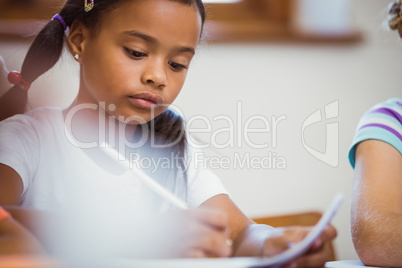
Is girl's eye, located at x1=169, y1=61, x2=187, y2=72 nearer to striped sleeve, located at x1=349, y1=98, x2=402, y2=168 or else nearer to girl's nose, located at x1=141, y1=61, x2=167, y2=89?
girl's nose, located at x1=141, y1=61, x2=167, y2=89

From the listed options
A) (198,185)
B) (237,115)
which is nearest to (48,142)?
(198,185)

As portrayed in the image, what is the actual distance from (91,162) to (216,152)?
0.51 ft

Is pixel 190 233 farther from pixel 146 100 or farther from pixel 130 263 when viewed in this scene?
pixel 146 100

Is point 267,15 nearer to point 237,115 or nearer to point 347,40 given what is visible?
point 347,40

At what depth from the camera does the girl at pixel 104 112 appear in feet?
1.32

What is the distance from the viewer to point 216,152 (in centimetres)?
55

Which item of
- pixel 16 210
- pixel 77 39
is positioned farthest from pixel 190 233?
pixel 77 39

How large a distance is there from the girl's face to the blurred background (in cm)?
11

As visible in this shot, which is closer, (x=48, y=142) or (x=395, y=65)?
(x=48, y=142)

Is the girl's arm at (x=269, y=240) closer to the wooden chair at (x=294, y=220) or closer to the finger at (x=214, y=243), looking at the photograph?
the finger at (x=214, y=243)

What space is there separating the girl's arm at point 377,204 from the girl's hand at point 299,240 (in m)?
0.20

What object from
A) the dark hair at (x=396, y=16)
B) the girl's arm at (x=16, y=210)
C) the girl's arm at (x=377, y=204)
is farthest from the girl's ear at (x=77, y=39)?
the dark hair at (x=396, y=16)

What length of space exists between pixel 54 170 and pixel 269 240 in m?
0.20

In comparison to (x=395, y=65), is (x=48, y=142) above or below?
below
